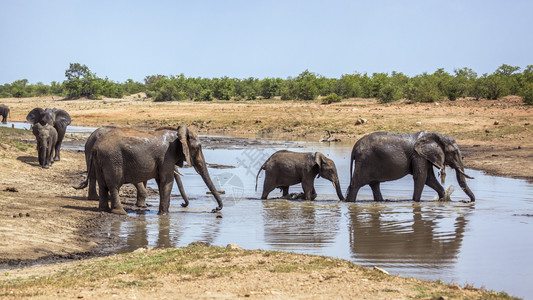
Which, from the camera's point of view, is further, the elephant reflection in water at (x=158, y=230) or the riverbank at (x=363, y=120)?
the riverbank at (x=363, y=120)

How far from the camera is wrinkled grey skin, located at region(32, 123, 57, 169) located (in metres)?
19.7

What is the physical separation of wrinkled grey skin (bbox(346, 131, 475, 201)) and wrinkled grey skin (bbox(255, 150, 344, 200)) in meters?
0.73

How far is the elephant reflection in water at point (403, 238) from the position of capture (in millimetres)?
9844

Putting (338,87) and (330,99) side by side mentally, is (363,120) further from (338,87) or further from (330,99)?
(338,87)

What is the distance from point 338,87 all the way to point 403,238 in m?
45.0

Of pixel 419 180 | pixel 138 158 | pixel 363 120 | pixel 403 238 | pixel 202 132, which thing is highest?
pixel 363 120

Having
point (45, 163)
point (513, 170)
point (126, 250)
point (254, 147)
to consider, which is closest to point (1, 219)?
point (126, 250)

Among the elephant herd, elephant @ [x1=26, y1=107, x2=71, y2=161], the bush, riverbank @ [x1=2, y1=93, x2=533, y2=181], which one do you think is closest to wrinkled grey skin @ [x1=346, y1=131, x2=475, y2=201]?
the elephant herd

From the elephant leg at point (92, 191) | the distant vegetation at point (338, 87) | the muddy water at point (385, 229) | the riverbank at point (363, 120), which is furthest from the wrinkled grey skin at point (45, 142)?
the distant vegetation at point (338, 87)

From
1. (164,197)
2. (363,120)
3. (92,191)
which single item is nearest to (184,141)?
(164,197)

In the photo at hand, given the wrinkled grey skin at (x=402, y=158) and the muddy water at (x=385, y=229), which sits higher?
the wrinkled grey skin at (x=402, y=158)

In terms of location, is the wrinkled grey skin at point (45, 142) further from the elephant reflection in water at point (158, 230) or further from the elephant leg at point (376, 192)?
the elephant leg at point (376, 192)

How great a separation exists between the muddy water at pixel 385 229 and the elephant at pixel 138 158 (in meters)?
0.69

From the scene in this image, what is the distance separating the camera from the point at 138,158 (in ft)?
Result: 42.9
